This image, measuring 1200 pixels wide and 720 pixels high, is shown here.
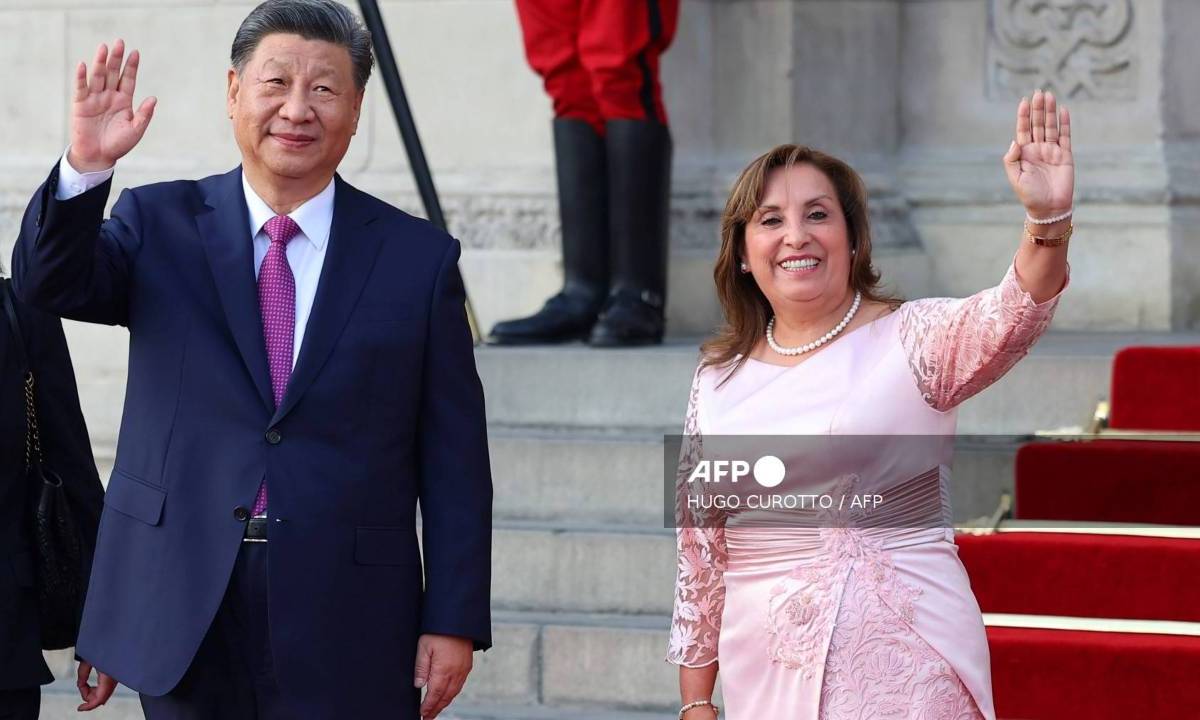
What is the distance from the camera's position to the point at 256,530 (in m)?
2.67

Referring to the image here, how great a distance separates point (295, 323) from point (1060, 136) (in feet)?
3.74

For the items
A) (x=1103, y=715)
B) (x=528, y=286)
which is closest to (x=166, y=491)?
(x=1103, y=715)

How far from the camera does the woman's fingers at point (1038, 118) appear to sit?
258 centimetres

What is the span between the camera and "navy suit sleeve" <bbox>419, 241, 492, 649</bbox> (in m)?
2.77

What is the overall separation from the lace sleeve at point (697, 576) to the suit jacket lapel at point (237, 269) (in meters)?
0.63

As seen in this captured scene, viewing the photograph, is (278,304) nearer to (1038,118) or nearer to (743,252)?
(743,252)

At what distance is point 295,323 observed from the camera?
2.74m

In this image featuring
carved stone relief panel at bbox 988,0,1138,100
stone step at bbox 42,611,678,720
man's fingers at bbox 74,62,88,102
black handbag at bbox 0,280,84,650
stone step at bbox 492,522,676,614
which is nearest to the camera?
man's fingers at bbox 74,62,88,102

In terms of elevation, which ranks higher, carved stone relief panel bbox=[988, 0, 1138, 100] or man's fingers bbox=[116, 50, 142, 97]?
carved stone relief panel bbox=[988, 0, 1138, 100]

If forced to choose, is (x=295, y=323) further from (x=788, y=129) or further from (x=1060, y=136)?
(x=788, y=129)

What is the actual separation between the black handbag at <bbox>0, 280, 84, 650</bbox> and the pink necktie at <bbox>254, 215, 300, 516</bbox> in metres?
0.57

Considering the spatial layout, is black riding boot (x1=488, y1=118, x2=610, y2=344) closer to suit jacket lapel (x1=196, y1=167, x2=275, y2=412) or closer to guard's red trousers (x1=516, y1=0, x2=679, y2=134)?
guard's red trousers (x1=516, y1=0, x2=679, y2=134)

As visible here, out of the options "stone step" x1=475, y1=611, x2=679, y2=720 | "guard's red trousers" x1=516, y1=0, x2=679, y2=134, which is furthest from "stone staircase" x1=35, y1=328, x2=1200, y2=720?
"guard's red trousers" x1=516, y1=0, x2=679, y2=134

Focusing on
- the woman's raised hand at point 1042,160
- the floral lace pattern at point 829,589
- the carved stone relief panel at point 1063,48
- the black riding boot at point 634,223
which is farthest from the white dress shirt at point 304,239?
the carved stone relief panel at point 1063,48
